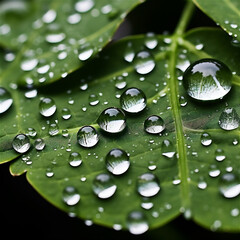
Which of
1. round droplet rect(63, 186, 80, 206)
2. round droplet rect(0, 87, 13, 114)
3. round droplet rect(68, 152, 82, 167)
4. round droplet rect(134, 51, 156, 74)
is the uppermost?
round droplet rect(0, 87, 13, 114)

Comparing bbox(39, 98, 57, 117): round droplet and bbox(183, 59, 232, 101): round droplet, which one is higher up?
bbox(39, 98, 57, 117): round droplet

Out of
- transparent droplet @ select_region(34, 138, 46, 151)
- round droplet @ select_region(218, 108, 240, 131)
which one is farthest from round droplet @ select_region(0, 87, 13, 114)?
round droplet @ select_region(218, 108, 240, 131)

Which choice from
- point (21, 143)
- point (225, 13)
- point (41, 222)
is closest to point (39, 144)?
point (21, 143)

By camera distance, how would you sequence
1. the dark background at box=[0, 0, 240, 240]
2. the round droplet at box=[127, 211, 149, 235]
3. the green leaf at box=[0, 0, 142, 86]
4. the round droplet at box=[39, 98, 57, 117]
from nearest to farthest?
1. the round droplet at box=[127, 211, 149, 235]
2. the round droplet at box=[39, 98, 57, 117]
3. the green leaf at box=[0, 0, 142, 86]
4. the dark background at box=[0, 0, 240, 240]

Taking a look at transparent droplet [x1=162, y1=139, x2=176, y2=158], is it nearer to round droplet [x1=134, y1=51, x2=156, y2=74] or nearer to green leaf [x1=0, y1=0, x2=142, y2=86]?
round droplet [x1=134, y1=51, x2=156, y2=74]

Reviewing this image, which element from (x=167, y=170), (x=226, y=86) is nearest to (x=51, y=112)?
(x=167, y=170)

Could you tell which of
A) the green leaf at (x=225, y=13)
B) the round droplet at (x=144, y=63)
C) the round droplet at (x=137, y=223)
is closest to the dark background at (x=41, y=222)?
the green leaf at (x=225, y=13)
